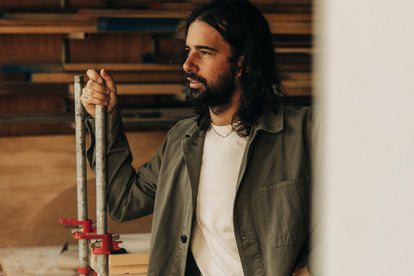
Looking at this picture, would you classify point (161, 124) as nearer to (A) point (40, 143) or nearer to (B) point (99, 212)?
(A) point (40, 143)

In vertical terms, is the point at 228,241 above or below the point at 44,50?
below

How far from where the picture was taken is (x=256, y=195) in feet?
4.95

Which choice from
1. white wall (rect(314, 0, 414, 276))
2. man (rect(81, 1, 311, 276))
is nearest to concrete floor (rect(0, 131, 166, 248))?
man (rect(81, 1, 311, 276))

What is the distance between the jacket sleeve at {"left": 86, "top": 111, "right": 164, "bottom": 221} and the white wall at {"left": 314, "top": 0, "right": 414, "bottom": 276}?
1509 millimetres

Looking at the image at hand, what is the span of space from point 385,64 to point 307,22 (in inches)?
154

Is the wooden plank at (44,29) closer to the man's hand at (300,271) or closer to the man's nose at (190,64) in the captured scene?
the man's nose at (190,64)

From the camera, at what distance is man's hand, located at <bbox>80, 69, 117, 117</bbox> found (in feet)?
5.47

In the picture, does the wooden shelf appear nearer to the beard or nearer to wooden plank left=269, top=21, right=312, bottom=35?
wooden plank left=269, top=21, right=312, bottom=35

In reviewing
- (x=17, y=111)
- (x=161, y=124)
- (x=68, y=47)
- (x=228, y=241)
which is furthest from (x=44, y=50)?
(x=228, y=241)

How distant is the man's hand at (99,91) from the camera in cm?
167

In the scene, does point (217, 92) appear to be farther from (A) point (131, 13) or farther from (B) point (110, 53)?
(B) point (110, 53)

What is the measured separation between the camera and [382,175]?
266 mm

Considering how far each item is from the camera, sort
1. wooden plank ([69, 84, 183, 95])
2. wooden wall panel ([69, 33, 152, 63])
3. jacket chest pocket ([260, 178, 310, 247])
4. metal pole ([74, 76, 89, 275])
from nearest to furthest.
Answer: jacket chest pocket ([260, 178, 310, 247]), metal pole ([74, 76, 89, 275]), wooden plank ([69, 84, 183, 95]), wooden wall panel ([69, 33, 152, 63])

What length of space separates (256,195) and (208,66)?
0.40 metres
